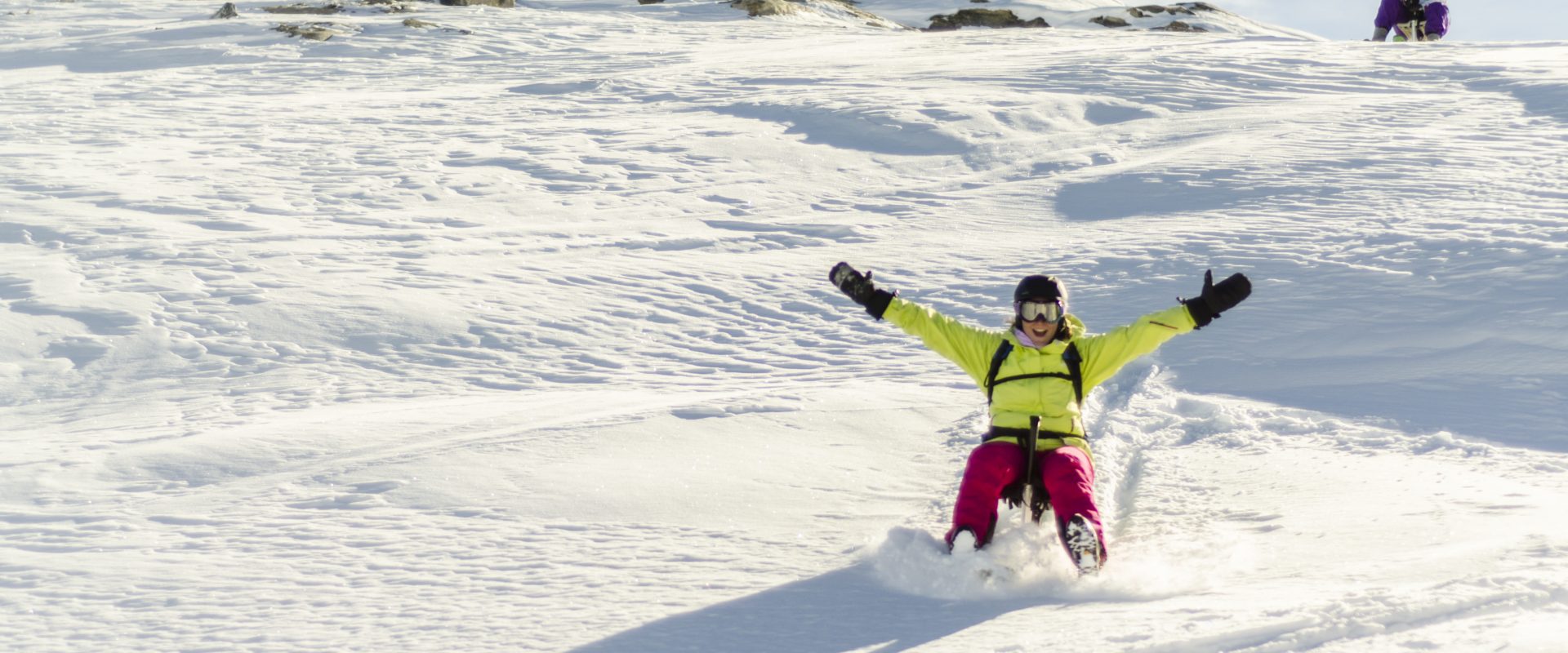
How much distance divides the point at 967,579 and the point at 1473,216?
18.9ft

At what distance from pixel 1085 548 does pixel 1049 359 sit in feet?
2.96

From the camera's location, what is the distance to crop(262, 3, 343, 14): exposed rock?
1623cm

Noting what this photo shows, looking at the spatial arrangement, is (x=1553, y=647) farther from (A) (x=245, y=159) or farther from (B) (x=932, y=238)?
(A) (x=245, y=159)

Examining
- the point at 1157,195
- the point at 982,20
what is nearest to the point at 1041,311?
the point at 1157,195

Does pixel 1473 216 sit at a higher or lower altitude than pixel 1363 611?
higher

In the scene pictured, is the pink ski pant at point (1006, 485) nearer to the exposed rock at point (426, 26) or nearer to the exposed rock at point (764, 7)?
the exposed rock at point (426, 26)

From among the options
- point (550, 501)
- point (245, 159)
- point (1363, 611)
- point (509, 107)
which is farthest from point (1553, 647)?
point (509, 107)

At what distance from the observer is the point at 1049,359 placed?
4367 millimetres

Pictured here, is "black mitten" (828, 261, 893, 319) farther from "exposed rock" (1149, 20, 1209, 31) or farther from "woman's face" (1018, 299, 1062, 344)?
"exposed rock" (1149, 20, 1209, 31)

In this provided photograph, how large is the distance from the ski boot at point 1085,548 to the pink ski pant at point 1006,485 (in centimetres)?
6

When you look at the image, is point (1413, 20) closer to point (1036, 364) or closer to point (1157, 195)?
point (1157, 195)

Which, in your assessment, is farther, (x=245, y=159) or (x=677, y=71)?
(x=677, y=71)

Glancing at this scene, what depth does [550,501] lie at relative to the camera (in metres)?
4.45

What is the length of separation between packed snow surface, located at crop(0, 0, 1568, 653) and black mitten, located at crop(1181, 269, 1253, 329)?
74 centimetres
